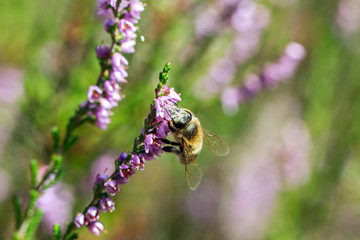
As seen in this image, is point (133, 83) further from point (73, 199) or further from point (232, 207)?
point (232, 207)

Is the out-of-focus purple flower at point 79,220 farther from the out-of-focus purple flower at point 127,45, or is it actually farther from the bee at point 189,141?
the out-of-focus purple flower at point 127,45

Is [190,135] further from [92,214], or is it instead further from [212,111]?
[92,214]

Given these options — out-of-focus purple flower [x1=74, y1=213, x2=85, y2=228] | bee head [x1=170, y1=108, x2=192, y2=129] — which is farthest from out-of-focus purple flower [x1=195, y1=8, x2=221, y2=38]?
out-of-focus purple flower [x1=74, y1=213, x2=85, y2=228]

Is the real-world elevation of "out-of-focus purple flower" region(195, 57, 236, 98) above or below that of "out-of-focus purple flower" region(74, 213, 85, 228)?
above

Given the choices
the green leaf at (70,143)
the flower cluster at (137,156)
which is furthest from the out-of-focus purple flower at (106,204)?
the green leaf at (70,143)

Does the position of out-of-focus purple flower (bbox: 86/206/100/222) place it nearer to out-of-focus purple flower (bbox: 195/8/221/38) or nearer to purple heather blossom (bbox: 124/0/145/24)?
purple heather blossom (bbox: 124/0/145/24)

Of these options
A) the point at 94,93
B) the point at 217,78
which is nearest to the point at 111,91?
the point at 94,93
